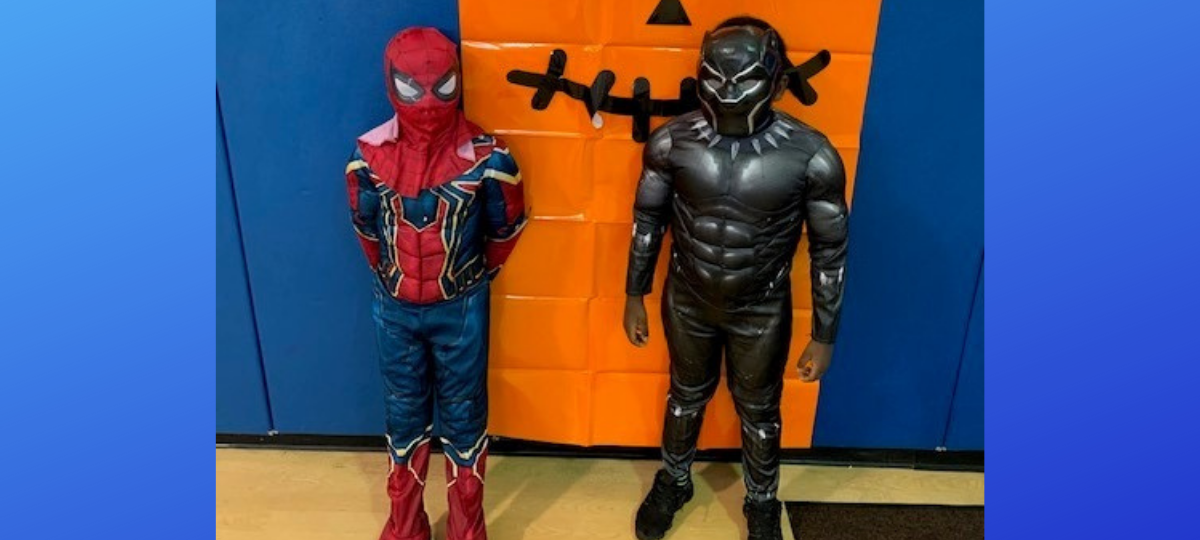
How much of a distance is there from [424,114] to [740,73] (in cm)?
73

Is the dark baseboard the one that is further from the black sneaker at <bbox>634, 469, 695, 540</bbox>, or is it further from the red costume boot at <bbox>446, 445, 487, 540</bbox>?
the red costume boot at <bbox>446, 445, 487, 540</bbox>

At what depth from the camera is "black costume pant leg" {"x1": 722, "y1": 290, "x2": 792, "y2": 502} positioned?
2465 millimetres

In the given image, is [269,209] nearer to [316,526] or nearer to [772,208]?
[316,526]

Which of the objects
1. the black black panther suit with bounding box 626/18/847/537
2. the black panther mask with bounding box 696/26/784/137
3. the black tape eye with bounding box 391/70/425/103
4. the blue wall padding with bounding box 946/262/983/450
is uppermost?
the black panther mask with bounding box 696/26/784/137

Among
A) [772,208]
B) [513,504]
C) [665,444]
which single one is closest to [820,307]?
[772,208]

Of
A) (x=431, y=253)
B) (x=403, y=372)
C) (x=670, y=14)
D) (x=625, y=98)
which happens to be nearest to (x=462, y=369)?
(x=403, y=372)

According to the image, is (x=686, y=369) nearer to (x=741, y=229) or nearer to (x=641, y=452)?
(x=741, y=229)

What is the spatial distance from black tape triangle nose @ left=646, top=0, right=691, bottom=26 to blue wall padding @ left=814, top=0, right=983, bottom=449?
1.69 feet

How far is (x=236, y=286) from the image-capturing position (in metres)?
2.86

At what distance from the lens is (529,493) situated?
116 inches

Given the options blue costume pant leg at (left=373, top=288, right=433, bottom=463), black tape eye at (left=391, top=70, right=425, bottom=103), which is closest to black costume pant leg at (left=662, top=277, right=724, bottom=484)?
blue costume pant leg at (left=373, top=288, right=433, bottom=463)

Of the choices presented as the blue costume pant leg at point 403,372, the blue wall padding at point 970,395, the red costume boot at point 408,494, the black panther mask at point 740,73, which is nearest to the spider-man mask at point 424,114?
the blue costume pant leg at point 403,372

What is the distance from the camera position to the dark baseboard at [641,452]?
3076 millimetres

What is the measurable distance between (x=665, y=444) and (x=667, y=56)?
107cm
